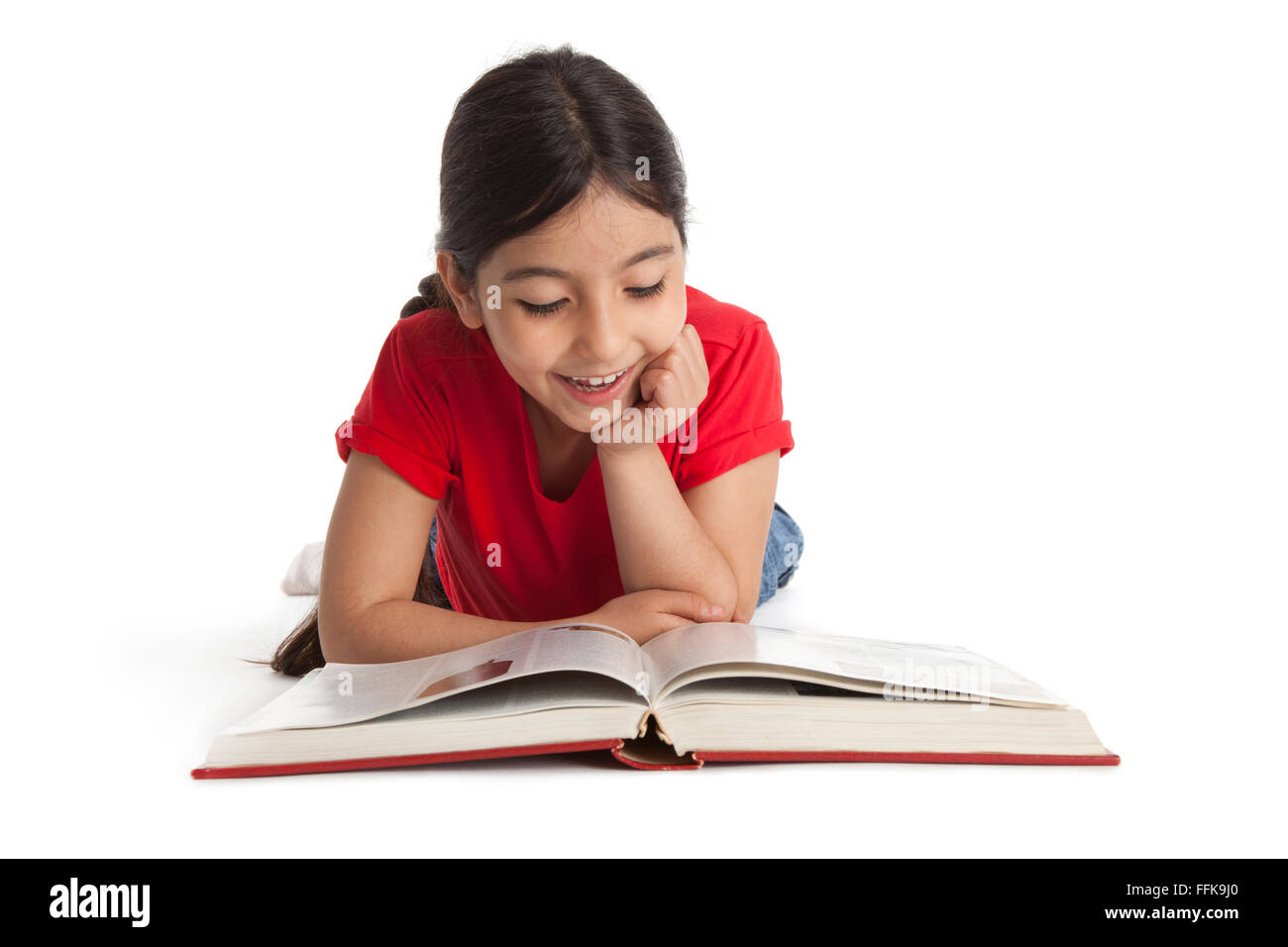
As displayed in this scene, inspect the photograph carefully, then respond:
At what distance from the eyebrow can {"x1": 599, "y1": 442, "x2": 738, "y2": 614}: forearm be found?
0.30 meters

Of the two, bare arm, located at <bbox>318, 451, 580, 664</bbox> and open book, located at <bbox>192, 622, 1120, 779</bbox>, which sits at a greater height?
bare arm, located at <bbox>318, 451, 580, 664</bbox>

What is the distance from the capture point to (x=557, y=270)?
1.80 m

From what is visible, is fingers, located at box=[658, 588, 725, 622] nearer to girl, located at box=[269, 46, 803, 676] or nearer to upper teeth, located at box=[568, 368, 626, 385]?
girl, located at box=[269, 46, 803, 676]

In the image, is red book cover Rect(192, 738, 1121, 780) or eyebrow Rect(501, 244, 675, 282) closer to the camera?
red book cover Rect(192, 738, 1121, 780)

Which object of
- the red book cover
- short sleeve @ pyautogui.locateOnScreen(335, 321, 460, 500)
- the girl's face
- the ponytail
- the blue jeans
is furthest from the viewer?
the blue jeans

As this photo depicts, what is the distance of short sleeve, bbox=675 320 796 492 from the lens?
2180 mm

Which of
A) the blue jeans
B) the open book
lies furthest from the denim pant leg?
the open book

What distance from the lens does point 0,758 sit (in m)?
1.77

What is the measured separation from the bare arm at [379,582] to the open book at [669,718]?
0.25 metres

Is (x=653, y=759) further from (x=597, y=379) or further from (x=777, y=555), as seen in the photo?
(x=777, y=555)

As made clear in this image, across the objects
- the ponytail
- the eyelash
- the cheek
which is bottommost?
the cheek

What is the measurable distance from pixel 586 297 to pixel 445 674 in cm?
59

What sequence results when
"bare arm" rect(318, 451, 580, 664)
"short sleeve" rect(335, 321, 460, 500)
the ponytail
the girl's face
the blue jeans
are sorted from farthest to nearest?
the blue jeans
the ponytail
"short sleeve" rect(335, 321, 460, 500)
"bare arm" rect(318, 451, 580, 664)
the girl's face

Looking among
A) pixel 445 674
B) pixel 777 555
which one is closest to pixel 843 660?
pixel 445 674
